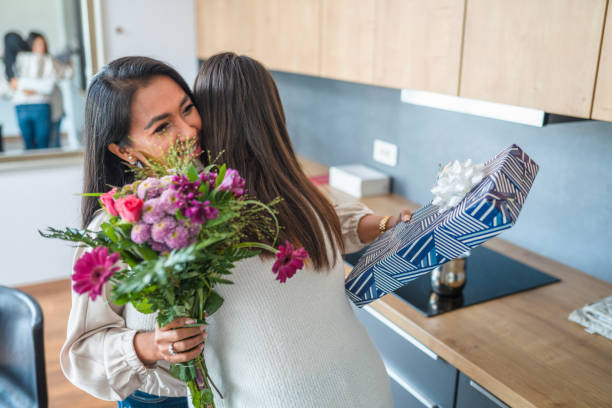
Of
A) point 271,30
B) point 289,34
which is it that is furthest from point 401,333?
point 271,30

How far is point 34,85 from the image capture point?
325 cm

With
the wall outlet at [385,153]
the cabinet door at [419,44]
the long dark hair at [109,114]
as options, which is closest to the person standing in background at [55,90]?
the wall outlet at [385,153]

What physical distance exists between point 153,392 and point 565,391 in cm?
89

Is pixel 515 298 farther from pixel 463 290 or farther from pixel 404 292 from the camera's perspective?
pixel 404 292

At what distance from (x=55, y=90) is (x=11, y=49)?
0.33 m

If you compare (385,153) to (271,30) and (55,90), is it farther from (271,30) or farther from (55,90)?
(55,90)

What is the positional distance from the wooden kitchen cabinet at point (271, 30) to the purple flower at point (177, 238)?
1528 millimetres

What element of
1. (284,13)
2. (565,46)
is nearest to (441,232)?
(565,46)

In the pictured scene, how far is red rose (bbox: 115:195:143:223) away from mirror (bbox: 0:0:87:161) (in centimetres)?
293

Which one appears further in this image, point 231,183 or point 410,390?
point 410,390

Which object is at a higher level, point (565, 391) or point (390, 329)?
point (565, 391)

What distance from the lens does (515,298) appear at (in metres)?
1.52

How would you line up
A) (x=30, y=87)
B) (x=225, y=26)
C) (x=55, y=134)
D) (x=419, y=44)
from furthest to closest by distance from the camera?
(x=55, y=134) < (x=30, y=87) < (x=225, y=26) < (x=419, y=44)

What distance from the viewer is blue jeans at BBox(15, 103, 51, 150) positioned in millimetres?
3246
